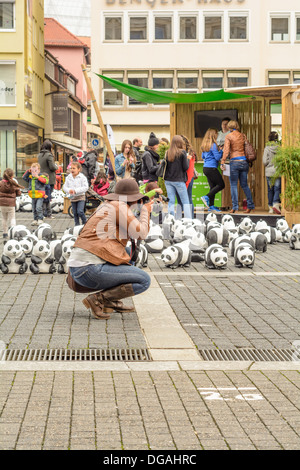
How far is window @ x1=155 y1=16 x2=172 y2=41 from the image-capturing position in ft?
190

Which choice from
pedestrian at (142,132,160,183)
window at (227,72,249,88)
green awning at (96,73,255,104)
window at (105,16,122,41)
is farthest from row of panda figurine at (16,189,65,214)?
window at (105,16,122,41)

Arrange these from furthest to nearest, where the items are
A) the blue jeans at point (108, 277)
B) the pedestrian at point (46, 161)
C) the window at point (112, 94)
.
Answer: the window at point (112, 94) → the pedestrian at point (46, 161) → the blue jeans at point (108, 277)

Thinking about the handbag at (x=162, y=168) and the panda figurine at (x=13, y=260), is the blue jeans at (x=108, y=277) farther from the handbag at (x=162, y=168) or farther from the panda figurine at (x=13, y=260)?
the handbag at (x=162, y=168)

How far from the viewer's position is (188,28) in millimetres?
58250

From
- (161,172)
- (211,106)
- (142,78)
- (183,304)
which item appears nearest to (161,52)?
(142,78)

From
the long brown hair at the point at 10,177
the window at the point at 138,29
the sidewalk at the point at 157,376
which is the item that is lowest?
the sidewalk at the point at 157,376

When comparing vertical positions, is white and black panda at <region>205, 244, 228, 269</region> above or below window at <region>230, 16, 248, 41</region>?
below

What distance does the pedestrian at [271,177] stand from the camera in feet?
63.3

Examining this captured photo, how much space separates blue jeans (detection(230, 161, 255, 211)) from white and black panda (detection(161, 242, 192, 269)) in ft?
23.1

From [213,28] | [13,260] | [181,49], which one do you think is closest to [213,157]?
[13,260]

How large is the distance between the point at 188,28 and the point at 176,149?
4241 cm

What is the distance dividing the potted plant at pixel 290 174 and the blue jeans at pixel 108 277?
986 centimetres

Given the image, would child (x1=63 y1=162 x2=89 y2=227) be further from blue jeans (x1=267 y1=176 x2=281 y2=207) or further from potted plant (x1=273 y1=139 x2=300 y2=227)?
blue jeans (x1=267 y1=176 x2=281 y2=207)

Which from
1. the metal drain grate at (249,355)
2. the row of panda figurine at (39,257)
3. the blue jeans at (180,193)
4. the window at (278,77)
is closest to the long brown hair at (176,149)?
the blue jeans at (180,193)
